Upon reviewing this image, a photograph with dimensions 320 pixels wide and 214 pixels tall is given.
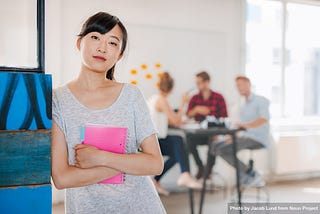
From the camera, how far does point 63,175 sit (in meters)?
0.91

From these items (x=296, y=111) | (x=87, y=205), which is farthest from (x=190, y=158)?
(x=87, y=205)

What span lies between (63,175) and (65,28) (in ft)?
8.26

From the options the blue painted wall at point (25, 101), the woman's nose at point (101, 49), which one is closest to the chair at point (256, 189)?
the woman's nose at point (101, 49)

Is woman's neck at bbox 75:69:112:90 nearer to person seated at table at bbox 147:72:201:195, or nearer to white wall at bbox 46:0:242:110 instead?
white wall at bbox 46:0:242:110

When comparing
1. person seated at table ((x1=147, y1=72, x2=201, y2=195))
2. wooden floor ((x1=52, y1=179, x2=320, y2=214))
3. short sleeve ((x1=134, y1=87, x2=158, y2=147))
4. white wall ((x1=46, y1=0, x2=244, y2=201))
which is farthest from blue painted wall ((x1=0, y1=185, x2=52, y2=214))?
person seated at table ((x1=147, y1=72, x2=201, y2=195))

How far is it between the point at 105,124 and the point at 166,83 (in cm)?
284

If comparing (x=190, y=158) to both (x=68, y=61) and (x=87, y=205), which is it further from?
(x=87, y=205)

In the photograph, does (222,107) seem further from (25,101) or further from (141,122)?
(25,101)

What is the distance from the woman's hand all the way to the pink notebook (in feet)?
0.07

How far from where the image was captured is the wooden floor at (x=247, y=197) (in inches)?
127

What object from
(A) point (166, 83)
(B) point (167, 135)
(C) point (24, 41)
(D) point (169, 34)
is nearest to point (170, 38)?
(D) point (169, 34)

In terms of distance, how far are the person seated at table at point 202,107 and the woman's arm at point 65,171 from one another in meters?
2.88

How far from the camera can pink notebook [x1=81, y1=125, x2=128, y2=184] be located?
930mm

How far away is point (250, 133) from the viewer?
3512 mm
